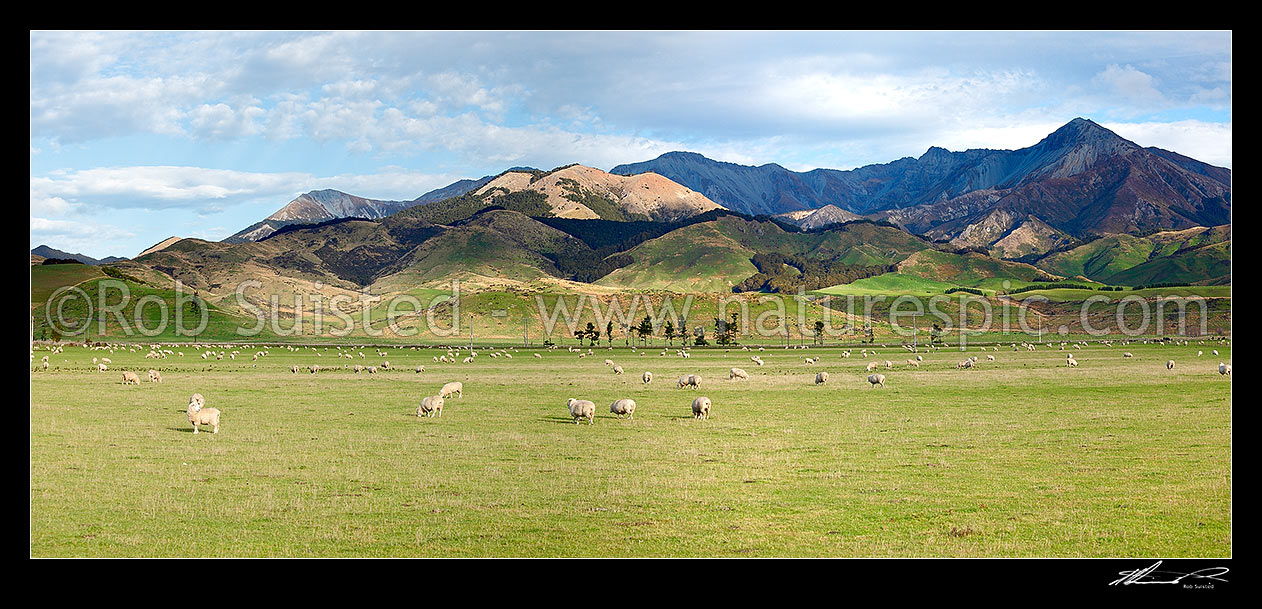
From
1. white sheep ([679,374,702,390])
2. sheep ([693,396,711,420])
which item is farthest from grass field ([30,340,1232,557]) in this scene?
white sheep ([679,374,702,390])

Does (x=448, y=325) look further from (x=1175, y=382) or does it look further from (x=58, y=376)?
(x=1175, y=382)

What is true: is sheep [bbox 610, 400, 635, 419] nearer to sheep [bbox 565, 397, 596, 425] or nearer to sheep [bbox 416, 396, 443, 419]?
sheep [bbox 565, 397, 596, 425]

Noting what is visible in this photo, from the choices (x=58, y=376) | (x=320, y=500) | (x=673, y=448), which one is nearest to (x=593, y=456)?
(x=673, y=448)

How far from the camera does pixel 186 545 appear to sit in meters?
12.8
